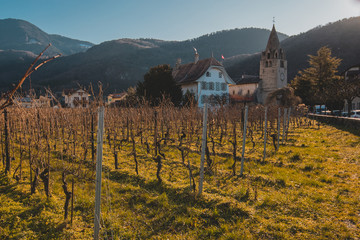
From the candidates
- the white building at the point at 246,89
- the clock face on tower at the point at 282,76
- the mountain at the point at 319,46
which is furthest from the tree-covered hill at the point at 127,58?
the clock face on tower at the point at 282,76

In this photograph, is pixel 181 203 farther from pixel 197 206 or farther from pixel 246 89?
pixel 246 89

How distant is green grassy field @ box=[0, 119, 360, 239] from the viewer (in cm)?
390

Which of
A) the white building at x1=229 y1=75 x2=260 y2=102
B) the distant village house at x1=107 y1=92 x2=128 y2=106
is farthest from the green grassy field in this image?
the white building at x1=229 y1=75 x2=260 y2=102

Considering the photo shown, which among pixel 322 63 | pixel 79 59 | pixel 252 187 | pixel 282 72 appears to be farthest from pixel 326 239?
pixel 79 59

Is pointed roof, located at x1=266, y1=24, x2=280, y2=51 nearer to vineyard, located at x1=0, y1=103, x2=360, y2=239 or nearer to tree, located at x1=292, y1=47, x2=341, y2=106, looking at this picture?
tree, located at x1=292, y1=47, x2=341, y2=106

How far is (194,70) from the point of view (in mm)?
37344

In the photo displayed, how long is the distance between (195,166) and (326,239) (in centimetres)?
411

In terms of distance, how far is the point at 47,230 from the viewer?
3748mm

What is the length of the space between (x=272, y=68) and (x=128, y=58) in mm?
86617

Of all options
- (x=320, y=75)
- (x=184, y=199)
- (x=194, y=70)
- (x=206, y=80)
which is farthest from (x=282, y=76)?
(x=184, y=199)

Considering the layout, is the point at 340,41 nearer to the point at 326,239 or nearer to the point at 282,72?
the point at 282,72

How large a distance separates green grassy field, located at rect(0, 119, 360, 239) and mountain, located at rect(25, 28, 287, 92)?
8036 cm

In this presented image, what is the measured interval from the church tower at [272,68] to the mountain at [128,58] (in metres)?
48.7

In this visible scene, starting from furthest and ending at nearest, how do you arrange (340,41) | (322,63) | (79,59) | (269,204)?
1. (79,59)
2. (340,41)
3. (322,63)
4. (269,204)
